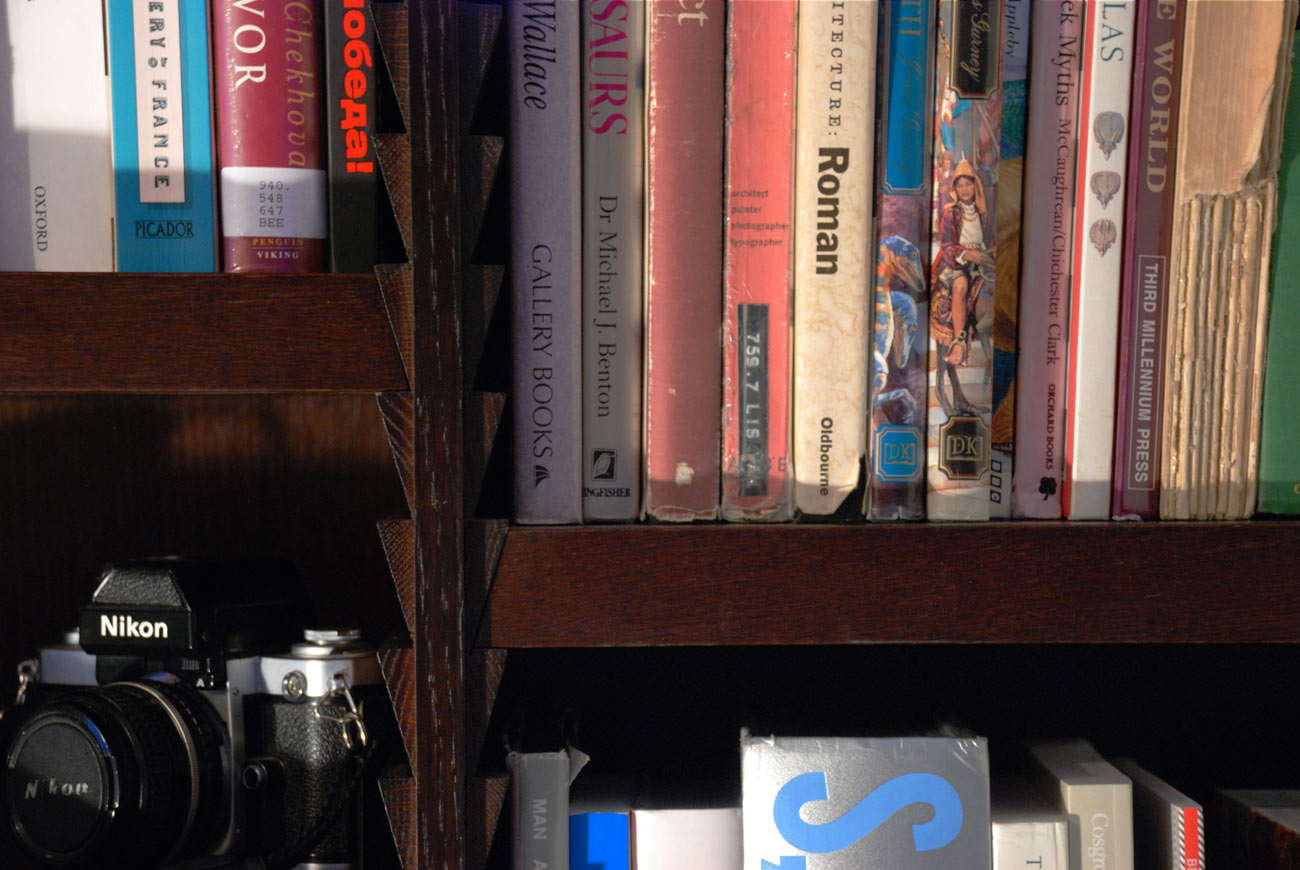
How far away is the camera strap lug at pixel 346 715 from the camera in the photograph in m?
0.59

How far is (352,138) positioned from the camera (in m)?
0.52

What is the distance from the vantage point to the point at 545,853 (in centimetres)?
53

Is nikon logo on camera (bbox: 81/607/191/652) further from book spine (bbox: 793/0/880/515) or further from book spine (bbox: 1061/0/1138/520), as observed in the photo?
book spine (bbox: 1061/0/1138/520)

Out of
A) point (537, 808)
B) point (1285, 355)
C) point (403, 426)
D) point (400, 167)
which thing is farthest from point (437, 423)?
point (1285, 355)

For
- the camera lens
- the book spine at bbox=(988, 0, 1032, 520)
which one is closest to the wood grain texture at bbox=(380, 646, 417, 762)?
the camera lens

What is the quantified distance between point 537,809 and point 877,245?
1.20 ft

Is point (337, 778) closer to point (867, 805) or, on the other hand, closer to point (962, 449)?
point (867, 805)

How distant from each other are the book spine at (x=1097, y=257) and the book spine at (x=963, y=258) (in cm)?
5

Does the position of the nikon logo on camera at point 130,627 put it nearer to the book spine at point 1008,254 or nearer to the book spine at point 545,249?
the book spine at point 545,249

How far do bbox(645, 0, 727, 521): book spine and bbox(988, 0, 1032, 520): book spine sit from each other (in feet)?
0.50

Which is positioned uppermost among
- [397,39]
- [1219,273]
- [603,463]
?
[397,39]

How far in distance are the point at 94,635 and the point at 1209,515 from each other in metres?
0.69

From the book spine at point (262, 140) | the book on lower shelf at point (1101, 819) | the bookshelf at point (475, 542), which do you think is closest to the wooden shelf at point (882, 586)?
the bookshelf at point (475, 542)

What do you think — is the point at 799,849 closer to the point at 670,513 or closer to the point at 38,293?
the point at 670,513
